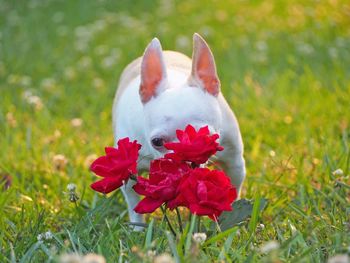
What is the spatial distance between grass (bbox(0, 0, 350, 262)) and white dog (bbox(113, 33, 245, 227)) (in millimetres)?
277

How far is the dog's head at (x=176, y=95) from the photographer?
8.77 feet

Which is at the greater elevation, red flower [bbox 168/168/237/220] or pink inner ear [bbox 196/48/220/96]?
pink inner ear [bbox 196/48/220/96]

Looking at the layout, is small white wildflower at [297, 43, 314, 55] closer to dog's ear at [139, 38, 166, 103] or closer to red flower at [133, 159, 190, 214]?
dog's ear at [139, 38, 166, 103]

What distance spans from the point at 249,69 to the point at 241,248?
353cm

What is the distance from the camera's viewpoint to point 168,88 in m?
2.92

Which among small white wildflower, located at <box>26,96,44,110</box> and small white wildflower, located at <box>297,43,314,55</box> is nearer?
small white wildflower, located at <box>26,96,44,110</box>

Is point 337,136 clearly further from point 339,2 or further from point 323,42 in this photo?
point 339,2

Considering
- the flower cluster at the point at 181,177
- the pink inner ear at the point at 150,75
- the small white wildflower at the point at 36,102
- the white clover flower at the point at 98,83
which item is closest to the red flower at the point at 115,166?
the flower cluster at the point at 181,177

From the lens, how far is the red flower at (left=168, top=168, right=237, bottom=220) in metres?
2.34

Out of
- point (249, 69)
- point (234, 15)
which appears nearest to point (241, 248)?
point (249, 69)

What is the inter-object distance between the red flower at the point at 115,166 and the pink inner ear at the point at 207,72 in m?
0.52

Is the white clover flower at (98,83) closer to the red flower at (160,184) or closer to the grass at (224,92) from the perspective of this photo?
the grass at (224,92)

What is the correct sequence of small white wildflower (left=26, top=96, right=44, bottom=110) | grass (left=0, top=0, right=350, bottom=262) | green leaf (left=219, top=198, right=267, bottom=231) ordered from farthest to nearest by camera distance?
small white wildflower (left=26, top=96, right=44, bottom=110) < green leaf (left=219, top=198, right=267, bottom=231) < grass (left=0, top=0, right=350, bottom=262)

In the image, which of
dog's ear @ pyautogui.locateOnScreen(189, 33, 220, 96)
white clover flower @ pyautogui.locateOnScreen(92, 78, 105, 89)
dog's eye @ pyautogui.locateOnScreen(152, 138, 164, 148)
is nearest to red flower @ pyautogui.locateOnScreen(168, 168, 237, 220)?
dog's eye @ pyautogui.locateOnScreen(152, 138, 164, 148)
